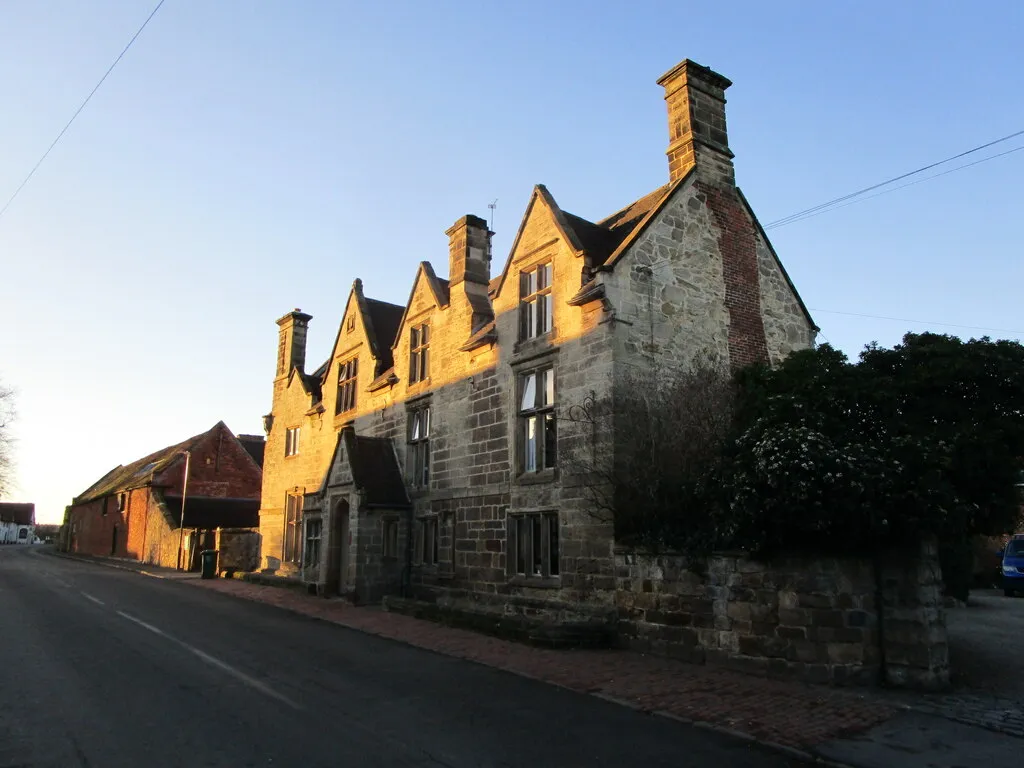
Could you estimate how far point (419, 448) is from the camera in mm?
21953

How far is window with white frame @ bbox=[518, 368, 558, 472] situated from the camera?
54.3 feet

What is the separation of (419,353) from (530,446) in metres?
6.97

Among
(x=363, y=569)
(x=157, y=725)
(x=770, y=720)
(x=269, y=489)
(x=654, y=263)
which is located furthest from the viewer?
(x=269, y=489)

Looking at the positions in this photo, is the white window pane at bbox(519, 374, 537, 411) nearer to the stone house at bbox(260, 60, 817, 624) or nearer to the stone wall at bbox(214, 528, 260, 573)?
the stone house at bbox(260, 60, 817, 624)

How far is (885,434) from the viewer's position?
38.6 ft

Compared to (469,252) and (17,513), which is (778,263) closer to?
(469,252)

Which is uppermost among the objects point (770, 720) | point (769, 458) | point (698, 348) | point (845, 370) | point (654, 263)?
point (654, 263)

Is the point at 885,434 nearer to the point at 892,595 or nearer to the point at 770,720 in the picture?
the point at 892,595

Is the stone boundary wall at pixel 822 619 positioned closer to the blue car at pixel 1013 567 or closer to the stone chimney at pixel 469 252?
the stone chimney at pixel 469 252

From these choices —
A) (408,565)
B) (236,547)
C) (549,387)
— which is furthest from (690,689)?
(236,547)

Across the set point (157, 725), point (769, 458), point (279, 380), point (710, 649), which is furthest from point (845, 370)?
point (279, 380)

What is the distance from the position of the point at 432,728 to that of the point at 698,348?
11.1 m

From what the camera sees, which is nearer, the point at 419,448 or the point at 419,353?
the point at 419,448

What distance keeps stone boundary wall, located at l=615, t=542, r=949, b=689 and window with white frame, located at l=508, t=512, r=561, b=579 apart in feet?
15.6
